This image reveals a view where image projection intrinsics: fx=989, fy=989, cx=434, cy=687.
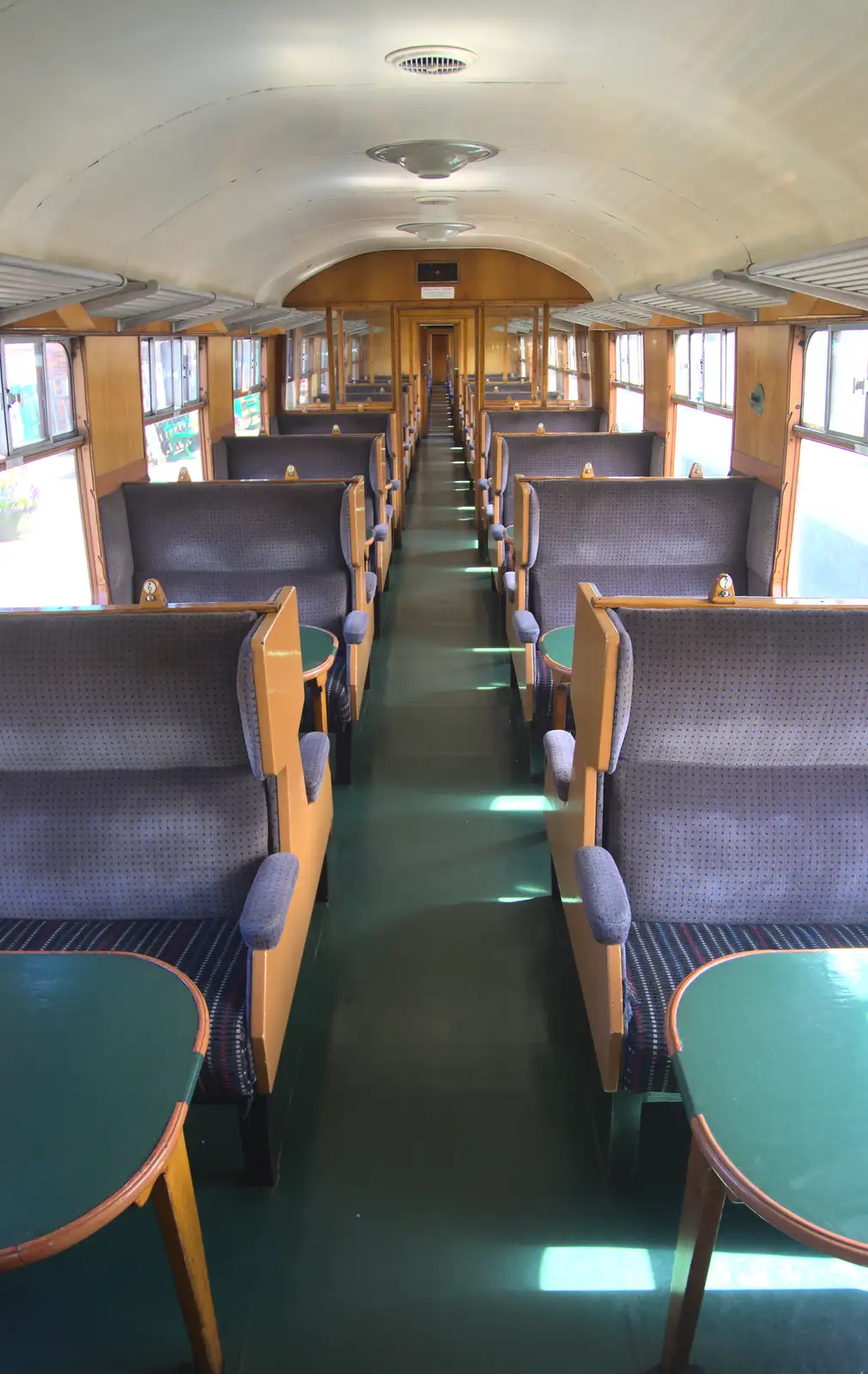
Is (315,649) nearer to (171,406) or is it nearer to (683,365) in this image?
(171,406)

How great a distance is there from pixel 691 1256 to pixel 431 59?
355cm

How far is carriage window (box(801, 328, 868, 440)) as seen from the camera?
4.15 meters

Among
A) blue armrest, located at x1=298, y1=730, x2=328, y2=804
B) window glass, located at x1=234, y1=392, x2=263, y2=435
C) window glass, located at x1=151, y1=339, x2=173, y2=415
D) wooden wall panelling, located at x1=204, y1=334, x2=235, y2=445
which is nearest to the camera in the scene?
blue armrest, located at x1=298, y1=730, x2=328, y2=804

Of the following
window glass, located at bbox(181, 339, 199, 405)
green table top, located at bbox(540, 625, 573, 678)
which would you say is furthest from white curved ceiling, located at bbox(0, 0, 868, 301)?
green table top, located at bbox(540, 625, 573, 678)

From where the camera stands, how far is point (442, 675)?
5875 millimetres

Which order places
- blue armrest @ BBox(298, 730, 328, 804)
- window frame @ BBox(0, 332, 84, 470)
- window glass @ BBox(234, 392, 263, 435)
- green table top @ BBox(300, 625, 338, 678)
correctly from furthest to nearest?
window glass @ BBox(234, 392, 263, 435), window frame @ BBox(0, 332, 84, 470), green table top @ BBox(300, 625, 338, 678), blue armrest @ BBox(298, 730, 328, 804)

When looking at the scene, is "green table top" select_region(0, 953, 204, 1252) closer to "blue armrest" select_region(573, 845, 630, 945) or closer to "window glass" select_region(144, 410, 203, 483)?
"blue armrest" select_region(573, 845, 630, 945)

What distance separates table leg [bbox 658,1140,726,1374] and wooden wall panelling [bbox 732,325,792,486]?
12.9ft

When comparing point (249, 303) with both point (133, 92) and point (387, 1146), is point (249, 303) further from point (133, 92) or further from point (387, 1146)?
point (387, 1146)

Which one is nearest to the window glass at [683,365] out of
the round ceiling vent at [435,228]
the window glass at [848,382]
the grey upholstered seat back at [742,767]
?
the round ceiling vent at [435,228]

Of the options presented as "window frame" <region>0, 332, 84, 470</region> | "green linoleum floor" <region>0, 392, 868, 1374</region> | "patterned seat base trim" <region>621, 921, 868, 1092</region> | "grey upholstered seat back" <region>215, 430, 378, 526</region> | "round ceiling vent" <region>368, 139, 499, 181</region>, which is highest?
"round ceiling vent" <region>368, 139, 499, 181</region>

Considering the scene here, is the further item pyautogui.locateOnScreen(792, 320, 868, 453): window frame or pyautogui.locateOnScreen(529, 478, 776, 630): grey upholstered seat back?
pyautogui.locateOnScreen(529, 478, 776, 630): grey upholstered seat back

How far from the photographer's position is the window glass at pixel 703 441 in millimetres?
6160

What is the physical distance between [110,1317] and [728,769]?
71.0 inches
